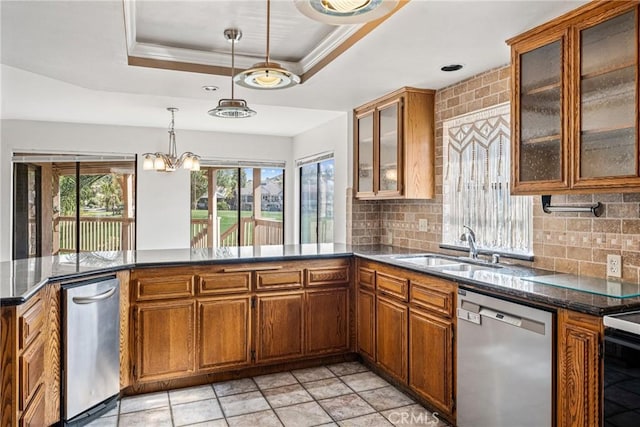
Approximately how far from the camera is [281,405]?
9.68ft

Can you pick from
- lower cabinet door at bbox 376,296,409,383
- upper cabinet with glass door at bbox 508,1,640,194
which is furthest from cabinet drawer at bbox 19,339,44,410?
upper cabinet with glass door at bbox 508,1,640,194

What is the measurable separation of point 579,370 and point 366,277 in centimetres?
187

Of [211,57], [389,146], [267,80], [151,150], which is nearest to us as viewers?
[267,80]

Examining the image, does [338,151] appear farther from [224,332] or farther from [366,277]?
[224,332]

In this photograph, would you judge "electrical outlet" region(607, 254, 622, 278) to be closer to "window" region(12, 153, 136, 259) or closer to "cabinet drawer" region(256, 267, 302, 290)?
"cabinet drawer" region(256, 267, 302, 290)

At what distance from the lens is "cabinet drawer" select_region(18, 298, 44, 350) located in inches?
80.7

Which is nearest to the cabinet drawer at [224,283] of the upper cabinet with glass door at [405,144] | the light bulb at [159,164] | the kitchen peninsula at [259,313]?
the kitchen peninsula at [259,313]

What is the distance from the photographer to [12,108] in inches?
196

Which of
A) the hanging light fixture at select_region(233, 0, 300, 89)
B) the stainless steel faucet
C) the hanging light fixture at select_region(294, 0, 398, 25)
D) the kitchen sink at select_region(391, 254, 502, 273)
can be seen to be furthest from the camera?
the stainless steel faucet

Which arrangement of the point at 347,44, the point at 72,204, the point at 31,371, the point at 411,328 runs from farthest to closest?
the point at 72,204, the point at 411,328, the point at 347,44, the point at 31,371

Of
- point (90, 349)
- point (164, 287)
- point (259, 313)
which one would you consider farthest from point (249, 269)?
point (90, 349)

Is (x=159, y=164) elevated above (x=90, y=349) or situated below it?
above

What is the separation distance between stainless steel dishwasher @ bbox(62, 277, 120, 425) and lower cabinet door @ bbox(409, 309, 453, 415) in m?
1.95

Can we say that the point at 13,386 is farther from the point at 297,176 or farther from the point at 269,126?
the point at 297,176
